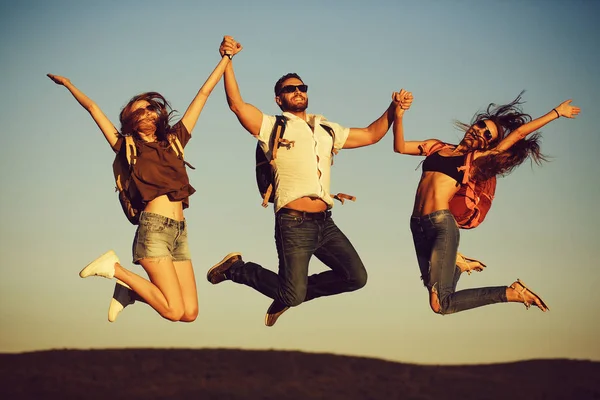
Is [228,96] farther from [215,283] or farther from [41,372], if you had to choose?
[41,372]

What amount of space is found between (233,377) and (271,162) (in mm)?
42010

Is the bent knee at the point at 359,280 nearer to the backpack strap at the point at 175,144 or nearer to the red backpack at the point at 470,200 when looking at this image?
the red backpack at the point at 470,200

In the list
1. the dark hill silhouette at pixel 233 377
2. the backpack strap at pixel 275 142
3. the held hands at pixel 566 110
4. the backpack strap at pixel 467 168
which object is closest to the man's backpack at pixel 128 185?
the backpack strap at pixel 275 142

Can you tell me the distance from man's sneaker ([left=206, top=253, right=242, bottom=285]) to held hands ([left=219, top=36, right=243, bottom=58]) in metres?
2.72

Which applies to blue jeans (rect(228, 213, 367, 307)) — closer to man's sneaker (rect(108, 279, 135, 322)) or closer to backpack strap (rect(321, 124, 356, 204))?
backpack strap (rect(321, 124, 356, 204))

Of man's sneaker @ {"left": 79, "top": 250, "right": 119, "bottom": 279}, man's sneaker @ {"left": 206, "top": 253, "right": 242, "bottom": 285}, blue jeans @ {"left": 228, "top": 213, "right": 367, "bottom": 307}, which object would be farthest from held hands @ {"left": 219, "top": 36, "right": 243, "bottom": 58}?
man's sneaker @ {"left": 79, "top": 250, "right": 119, "bottom": 279}

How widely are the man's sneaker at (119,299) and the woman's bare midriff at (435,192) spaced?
3.85 meters

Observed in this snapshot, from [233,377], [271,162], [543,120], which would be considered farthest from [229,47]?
[233,377]

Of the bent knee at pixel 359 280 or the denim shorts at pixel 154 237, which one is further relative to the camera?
the bent knee at pixel 359 280

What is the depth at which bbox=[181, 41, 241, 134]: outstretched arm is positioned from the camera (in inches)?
399

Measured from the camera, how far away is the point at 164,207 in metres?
9.94

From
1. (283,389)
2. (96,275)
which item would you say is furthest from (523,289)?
(283,389)

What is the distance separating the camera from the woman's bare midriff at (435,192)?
35.3ft

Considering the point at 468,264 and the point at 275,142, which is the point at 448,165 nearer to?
the point at 468,264
